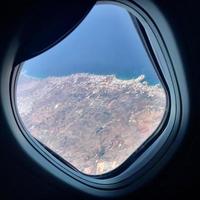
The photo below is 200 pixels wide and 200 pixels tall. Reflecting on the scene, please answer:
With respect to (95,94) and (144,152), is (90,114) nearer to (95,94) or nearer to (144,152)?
(95,94)

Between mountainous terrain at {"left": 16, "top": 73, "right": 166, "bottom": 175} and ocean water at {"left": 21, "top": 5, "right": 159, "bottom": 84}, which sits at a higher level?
ocean water at {"left": 21, "top": 5, "right": 159, "bottom": 84}

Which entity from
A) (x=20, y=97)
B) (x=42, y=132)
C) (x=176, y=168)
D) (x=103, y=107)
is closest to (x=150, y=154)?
(x=176, y=168)

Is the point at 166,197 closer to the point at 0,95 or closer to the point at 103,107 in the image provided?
the point at 103,107

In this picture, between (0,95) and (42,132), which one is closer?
(0,95)

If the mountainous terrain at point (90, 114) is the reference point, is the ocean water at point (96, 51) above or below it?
above
